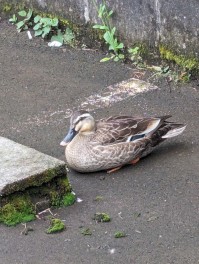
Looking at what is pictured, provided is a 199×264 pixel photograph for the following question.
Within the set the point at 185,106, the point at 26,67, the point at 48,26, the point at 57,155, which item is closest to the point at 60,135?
the point at 57,155

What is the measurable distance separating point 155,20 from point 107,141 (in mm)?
2297

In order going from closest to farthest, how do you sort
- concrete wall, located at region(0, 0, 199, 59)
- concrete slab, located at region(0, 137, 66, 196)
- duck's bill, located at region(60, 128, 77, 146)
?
1. concrete slab, located at region(0, 137, 66, 196)
2. duck's bill, located at region(60, 128, 77, 146)
3. concrete wall, located at region(0, 0, 199, 59)

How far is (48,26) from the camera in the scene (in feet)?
33.2

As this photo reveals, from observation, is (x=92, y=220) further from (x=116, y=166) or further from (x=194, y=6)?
(x=194, y=6)

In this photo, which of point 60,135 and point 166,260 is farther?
point 60,135

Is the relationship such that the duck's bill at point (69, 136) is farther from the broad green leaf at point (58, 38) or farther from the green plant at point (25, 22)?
the green plant at point (25, 22)

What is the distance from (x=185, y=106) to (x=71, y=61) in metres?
1.76

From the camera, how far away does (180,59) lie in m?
8.87

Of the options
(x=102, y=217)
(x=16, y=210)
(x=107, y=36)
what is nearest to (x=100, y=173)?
(x=102, y=217)

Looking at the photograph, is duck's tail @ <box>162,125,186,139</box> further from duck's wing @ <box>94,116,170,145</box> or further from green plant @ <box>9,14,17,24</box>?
green plant @ <box>9,14,17,24</box>

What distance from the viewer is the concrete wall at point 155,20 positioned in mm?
8688

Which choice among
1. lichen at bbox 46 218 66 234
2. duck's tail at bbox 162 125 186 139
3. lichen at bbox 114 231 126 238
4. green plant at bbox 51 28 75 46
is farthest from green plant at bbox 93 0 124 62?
lichen at bbox 114 231 126 238

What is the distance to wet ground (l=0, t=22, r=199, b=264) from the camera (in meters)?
5.96

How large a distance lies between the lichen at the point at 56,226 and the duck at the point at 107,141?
35.1 inches
